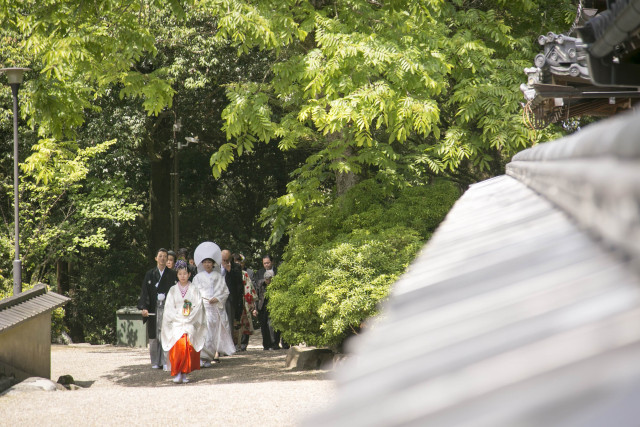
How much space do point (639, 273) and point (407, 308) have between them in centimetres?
48

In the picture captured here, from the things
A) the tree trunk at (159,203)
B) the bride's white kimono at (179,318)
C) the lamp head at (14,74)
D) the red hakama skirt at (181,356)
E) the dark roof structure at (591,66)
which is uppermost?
the lamp head at (14,74)

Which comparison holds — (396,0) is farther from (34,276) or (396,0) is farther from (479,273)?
(34,276)

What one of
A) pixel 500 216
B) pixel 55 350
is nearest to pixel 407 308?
pixel 500 216

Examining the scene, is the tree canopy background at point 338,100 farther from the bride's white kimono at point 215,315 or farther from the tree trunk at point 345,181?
the bride's white kimono at point 215,315

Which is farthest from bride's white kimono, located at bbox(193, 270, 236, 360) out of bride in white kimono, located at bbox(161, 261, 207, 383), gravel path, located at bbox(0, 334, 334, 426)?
bride in white kimono, located at bbox(161, 261, 207, 383)

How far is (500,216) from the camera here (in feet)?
7.54

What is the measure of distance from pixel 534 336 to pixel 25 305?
1096 cm

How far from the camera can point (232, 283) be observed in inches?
527

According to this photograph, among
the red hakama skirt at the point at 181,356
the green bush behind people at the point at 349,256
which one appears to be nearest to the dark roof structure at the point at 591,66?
the green bush behind people at the point at 349,256

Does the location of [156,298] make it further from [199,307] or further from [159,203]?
[159,203]

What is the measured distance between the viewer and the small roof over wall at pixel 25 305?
949 centimetres

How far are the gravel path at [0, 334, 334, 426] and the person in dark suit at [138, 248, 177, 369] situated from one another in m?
0.41

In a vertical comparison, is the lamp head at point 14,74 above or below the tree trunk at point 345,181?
above

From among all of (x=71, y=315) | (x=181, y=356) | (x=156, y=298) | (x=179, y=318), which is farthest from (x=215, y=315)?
(x=71, y=315)
